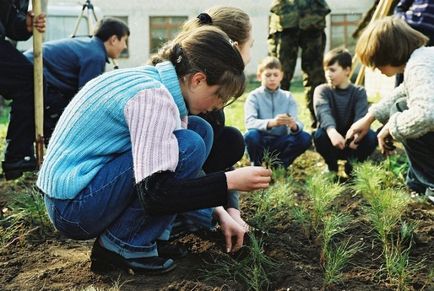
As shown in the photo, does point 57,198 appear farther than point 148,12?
No

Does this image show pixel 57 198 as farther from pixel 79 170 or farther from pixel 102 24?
pixel 102 24

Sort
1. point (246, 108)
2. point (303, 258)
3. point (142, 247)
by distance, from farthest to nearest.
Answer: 1. point (246, 108)
2. point (303, 258)
3. point (142, 247)

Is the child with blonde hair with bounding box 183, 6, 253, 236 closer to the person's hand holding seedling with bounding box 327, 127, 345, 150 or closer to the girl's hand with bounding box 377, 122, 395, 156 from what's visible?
the girl's hand with bounding box 377, 122, 395, 156

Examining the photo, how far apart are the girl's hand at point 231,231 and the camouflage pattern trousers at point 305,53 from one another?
11.1 ft

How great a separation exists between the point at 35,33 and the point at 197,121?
191cm

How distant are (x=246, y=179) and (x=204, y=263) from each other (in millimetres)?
564

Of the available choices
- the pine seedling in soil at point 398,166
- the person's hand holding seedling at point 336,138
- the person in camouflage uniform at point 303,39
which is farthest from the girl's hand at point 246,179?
the person in camouflage uniform at point 303,39

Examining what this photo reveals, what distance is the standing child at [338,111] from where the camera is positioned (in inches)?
174

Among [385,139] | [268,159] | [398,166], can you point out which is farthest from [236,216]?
[398,166]

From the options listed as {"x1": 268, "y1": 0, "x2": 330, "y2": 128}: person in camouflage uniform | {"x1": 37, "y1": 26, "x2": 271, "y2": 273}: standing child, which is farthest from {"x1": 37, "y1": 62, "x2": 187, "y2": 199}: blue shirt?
{"x1": 268, "y1": 0, "x2": 330, "y2": 128}: person in camouflage uniform

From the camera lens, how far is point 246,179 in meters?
2.07

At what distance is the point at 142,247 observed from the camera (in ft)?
7.54

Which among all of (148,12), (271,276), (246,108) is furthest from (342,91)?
(148,12)

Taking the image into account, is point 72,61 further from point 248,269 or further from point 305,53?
point 248,269
